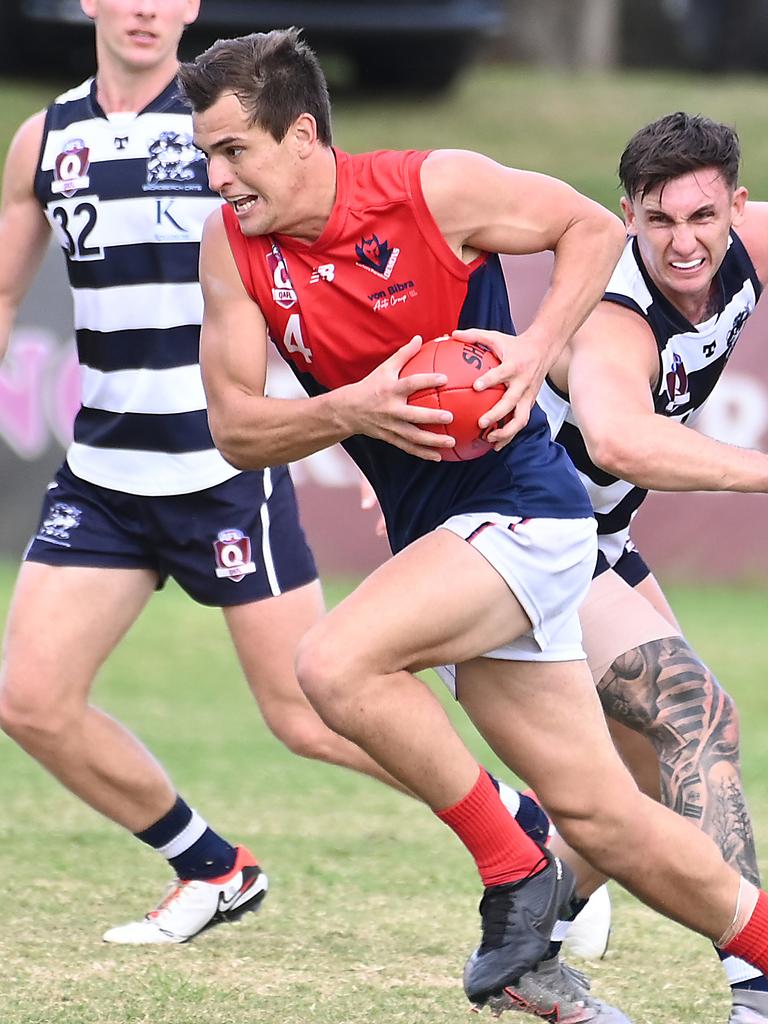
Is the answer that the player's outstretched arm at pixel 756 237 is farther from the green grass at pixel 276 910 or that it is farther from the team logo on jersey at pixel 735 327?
the green grass at pixel 276 910

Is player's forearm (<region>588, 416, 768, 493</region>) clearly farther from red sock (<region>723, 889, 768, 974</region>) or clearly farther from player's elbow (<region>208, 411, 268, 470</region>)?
red sock (<region>723, 889, 768, 974</region>)

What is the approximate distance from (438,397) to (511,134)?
1672cm

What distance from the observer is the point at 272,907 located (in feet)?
18.3

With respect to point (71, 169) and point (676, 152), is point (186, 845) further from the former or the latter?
point (676, 152)

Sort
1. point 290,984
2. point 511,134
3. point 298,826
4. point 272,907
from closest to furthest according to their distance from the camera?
1. point 290,984
2. point 272,907
3. point 298,826
4. point 511,134

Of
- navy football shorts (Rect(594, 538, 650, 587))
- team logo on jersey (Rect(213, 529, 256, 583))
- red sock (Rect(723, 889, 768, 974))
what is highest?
navy football shorts (Rect(594, 538, 650, 587))

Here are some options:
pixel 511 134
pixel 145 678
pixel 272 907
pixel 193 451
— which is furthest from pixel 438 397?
pixel 511 134

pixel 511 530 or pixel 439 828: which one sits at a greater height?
pixel 511 530

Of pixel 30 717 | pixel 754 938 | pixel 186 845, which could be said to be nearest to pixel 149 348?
pixel 30 717

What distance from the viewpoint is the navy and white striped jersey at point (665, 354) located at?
449cm

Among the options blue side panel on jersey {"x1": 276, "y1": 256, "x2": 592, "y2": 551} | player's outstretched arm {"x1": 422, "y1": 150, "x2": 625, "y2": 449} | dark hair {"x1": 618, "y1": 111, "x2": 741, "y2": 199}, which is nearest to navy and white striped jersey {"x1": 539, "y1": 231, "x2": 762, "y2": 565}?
dark hair {"x1": 618, "y1": 111, "x2": 741, "y2": 199}

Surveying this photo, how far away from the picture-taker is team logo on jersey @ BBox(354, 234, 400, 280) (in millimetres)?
3943

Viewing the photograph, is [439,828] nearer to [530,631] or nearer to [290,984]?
[290,984]

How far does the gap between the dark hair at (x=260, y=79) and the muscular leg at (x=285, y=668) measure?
1.70 m
